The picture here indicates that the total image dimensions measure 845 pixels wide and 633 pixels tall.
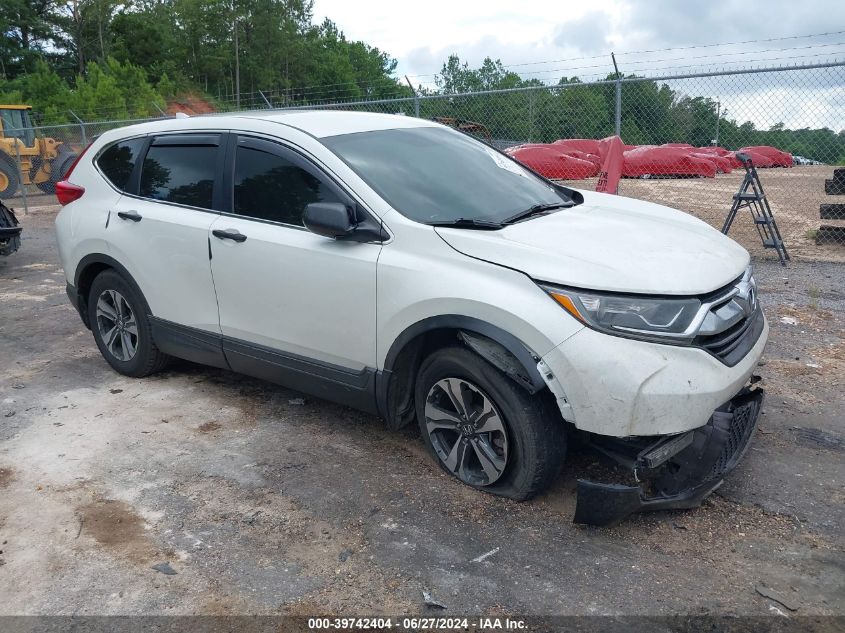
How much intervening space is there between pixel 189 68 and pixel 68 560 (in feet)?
200

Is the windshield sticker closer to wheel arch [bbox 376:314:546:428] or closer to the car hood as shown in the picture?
the car hood

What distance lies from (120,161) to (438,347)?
2947 mm

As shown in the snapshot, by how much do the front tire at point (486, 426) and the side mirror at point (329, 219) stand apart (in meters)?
0.78

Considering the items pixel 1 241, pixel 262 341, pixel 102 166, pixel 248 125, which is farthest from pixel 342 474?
pixel 1 241

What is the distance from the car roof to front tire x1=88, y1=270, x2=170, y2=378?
110 centimetres

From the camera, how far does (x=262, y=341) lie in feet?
14.1

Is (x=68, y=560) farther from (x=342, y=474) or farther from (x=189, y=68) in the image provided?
(x=189, y=68)

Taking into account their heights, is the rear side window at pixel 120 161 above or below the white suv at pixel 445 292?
above

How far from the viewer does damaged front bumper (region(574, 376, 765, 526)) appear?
3096 mm

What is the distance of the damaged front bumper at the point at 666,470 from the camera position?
310 centimetres

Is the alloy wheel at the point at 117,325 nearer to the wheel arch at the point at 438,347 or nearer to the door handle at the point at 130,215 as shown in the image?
the door handle at the point at 130,215

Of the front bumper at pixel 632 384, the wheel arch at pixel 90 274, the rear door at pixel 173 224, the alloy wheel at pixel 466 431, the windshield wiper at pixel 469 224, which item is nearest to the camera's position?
the front bumper at pixel 632 384

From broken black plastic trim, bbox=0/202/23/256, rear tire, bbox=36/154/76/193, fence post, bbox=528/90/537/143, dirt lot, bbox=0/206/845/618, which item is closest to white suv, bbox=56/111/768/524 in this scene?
dirt lot, bbox=0/206/845/618

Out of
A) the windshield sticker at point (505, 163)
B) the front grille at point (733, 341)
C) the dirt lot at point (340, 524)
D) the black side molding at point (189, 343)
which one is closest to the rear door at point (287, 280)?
the black side molding at point (189, 343)
